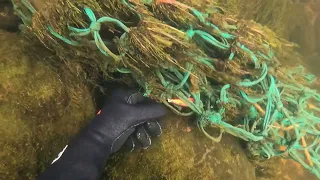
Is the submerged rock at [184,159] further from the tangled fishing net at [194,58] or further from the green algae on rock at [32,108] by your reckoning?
the green algae on rock at [32,108]

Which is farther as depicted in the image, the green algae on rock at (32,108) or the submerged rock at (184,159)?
the submerged rock at (184,159)

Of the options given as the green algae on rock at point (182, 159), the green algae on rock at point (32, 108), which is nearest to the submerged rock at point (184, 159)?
the green algae on rock at point (182, 159)

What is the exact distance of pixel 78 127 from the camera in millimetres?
1356

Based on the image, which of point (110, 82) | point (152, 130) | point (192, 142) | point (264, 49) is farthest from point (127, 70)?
point (264, 49)

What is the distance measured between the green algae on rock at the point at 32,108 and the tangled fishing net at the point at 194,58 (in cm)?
10

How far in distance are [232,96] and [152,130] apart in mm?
371

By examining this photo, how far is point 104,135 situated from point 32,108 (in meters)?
0.29

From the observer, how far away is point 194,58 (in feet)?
4.20

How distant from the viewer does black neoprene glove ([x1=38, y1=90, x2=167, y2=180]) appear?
3.86 ft

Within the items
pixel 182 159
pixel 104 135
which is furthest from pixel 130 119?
pixel 182 159

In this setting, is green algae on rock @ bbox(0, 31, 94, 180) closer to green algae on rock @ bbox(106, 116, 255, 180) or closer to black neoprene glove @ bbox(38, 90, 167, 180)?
black neoprene glove @ bbox(38, 90, 167, 180)

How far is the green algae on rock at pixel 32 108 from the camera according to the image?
3.94 feet

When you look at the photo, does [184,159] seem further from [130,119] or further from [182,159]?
[130,119]

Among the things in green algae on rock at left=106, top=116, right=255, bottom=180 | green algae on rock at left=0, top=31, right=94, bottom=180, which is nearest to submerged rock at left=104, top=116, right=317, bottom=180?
green algae on rock at left=106, top=116, right=255, bottom=180
